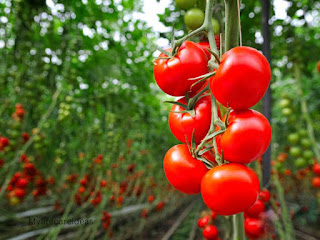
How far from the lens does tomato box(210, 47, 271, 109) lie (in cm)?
38

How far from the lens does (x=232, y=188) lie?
0.39m

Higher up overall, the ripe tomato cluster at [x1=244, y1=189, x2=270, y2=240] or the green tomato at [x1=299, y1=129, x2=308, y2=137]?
the green tomato at [x1=299, y1=129, x2=308, y2=137]

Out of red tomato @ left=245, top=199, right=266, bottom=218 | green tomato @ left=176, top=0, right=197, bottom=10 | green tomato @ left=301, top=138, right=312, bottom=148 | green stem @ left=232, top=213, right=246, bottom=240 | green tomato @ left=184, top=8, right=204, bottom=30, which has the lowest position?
red tomato @ left=245, top=199, right=266, bottom=218

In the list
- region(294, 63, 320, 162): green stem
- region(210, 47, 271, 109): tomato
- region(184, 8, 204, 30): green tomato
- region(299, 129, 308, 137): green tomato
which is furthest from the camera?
region(299, 129, 308, 137): green tomato

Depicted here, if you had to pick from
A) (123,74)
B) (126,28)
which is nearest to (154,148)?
(123,74)

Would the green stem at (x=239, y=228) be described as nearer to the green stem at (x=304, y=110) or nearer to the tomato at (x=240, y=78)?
the tomato at (x=240, y=78)

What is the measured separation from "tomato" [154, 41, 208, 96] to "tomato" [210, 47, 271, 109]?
0.07m

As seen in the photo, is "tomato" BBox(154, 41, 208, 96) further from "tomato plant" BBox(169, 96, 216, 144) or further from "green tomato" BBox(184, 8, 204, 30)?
"green tomato" BBox(184, 8, 204, 30)

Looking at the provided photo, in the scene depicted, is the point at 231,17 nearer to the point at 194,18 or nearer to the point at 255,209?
the point at 194,18

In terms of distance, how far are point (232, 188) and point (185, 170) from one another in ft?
0.31

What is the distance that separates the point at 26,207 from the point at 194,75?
9.11 feet

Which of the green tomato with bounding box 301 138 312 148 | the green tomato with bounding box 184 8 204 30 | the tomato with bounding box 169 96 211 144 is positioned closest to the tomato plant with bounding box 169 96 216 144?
the tomato with bounding box 169 96 211 144

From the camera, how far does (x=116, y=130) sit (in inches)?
95.6

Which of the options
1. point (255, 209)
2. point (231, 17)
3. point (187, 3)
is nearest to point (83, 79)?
point (187, 3)
